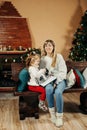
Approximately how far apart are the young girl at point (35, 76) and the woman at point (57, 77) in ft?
0.26

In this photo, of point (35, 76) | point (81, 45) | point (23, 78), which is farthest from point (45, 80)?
point (81, 45)

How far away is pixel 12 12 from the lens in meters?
5.80

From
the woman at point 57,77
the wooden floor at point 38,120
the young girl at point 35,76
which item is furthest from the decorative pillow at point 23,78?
the wooden floor at point 38,120

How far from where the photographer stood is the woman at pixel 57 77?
3324 mm

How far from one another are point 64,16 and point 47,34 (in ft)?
2.11

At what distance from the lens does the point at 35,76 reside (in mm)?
3500

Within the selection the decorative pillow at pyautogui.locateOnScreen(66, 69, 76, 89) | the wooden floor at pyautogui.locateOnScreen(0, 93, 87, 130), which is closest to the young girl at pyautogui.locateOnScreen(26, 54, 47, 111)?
the wooden floor at pyautogui.locateOnScreen(0, 93, 87, 130)

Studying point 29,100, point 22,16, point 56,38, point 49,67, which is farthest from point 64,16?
point 29,100

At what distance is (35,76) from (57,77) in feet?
1.09

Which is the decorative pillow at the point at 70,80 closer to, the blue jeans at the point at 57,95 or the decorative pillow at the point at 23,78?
the blue jeans at the point at 57,95

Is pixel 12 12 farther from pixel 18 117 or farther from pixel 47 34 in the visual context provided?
pixel 18 117

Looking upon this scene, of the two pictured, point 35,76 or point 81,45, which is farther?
point 81,45

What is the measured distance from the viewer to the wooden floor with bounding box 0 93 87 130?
3275 millimetres

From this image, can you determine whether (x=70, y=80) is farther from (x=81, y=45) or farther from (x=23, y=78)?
(x=81, y=45)
